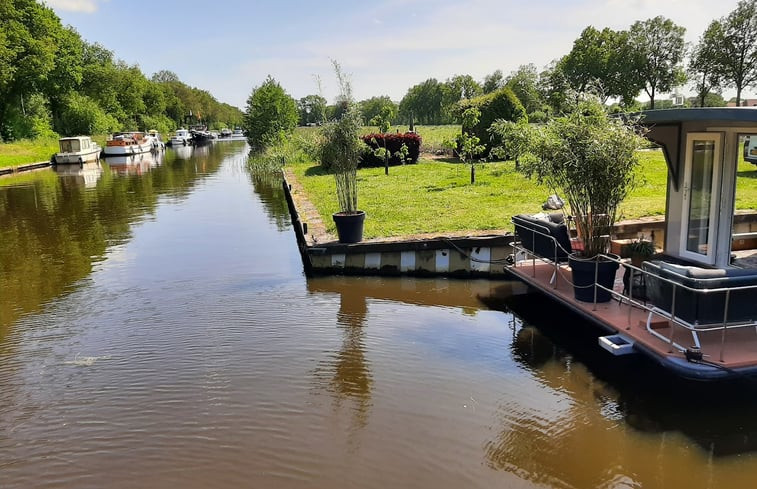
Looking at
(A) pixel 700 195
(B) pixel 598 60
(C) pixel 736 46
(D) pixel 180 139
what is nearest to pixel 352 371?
(A) pixel 700 195

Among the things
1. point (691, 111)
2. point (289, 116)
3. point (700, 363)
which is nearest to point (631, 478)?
point (700, 363)

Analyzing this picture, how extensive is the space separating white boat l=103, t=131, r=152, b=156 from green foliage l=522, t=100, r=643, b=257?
152ft

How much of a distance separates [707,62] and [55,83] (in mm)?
54520

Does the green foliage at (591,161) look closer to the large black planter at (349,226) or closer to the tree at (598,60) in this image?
the large black planter at (349,226)

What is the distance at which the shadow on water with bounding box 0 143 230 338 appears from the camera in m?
10.4

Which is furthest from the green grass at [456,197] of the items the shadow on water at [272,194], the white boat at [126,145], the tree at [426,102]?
the tree at [426,102]

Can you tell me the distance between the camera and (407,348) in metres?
7.23

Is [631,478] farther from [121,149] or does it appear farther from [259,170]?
[121,149]

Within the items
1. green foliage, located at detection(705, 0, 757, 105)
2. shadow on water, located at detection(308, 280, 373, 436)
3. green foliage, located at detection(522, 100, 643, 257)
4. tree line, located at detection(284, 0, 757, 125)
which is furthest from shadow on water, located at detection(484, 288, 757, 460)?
green foliage, located at detection(705, 0, 757, 105)

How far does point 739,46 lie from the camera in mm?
44156

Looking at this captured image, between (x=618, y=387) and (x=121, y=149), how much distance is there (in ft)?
158

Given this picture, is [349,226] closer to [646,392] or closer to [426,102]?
[646,392]

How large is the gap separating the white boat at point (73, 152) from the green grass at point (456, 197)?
24895mm

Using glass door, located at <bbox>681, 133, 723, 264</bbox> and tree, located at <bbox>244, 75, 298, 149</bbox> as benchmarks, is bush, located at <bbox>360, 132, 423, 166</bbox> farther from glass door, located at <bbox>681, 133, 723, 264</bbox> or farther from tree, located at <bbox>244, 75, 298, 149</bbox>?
tree, located at <bbox>244, 75, 298, 149</bbox>
